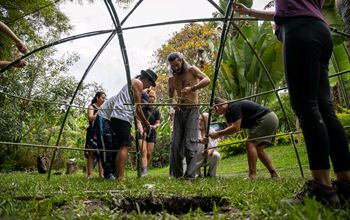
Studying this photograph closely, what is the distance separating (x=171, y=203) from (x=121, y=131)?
2.06 metres

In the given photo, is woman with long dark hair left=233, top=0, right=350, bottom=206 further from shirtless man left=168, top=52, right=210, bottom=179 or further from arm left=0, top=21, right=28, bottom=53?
shirtless man left=168, top=52, right=210, bottom=179

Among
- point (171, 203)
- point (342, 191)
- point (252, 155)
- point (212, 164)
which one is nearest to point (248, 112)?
point (252, 155)

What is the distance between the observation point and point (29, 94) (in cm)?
1438

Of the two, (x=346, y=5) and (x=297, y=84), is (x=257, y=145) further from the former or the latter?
(x=297, y=84)

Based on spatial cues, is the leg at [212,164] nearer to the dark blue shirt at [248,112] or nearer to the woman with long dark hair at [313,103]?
the dark blue shirt at [248,112]

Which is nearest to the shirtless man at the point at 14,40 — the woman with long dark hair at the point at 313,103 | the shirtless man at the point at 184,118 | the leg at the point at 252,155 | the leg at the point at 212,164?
the shirtless man at the point at 184,118

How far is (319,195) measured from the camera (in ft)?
6.32

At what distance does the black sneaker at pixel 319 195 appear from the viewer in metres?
1.88

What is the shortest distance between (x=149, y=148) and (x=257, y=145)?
7.80 ft

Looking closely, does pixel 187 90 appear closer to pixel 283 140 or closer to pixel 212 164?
pixel 212 164

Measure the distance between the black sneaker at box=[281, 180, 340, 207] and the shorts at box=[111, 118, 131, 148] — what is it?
3178 millimetres

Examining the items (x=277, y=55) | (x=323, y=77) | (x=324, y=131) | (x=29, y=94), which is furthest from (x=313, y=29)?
(x=29, y=94)

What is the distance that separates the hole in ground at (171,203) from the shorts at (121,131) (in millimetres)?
1873

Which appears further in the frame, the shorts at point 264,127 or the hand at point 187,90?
the shorts at point 264,127
